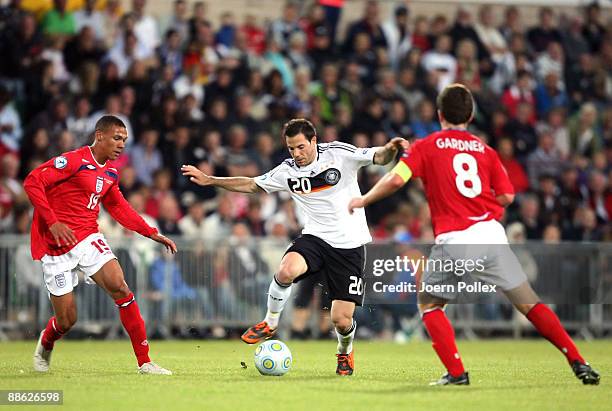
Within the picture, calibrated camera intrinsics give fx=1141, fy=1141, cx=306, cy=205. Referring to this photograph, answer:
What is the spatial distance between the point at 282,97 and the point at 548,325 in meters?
12.0

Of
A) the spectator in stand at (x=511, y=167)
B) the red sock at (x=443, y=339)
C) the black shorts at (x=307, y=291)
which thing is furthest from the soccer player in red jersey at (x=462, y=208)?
the spectator in stand at (x=511, y=167)

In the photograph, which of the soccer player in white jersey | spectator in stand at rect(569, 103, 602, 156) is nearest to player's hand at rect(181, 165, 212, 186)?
the soccer player in white jersey

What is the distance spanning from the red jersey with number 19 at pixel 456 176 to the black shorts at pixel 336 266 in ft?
6.34

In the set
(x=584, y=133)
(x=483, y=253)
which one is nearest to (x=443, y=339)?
(x=483, y=253)

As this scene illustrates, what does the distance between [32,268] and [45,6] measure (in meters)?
5.28

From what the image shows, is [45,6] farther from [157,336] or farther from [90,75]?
[157,336]

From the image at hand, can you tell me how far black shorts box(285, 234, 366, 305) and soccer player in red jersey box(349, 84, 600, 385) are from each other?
185 cm

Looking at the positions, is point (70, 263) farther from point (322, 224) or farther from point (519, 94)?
point (519, 94)

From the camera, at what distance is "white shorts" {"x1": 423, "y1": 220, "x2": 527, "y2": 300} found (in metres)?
9.11

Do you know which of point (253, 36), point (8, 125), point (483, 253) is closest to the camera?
point (483, 253)

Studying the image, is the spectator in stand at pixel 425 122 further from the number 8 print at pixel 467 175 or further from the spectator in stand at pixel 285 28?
the number 8 print at pixel 467 175

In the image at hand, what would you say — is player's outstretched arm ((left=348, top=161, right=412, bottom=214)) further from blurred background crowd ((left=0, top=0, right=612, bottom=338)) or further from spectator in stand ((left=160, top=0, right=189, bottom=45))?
spectator in stand ((left=160, top=0, right=189, bottom=45))

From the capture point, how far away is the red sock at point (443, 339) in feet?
29.6

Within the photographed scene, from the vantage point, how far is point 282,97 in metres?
20.6
